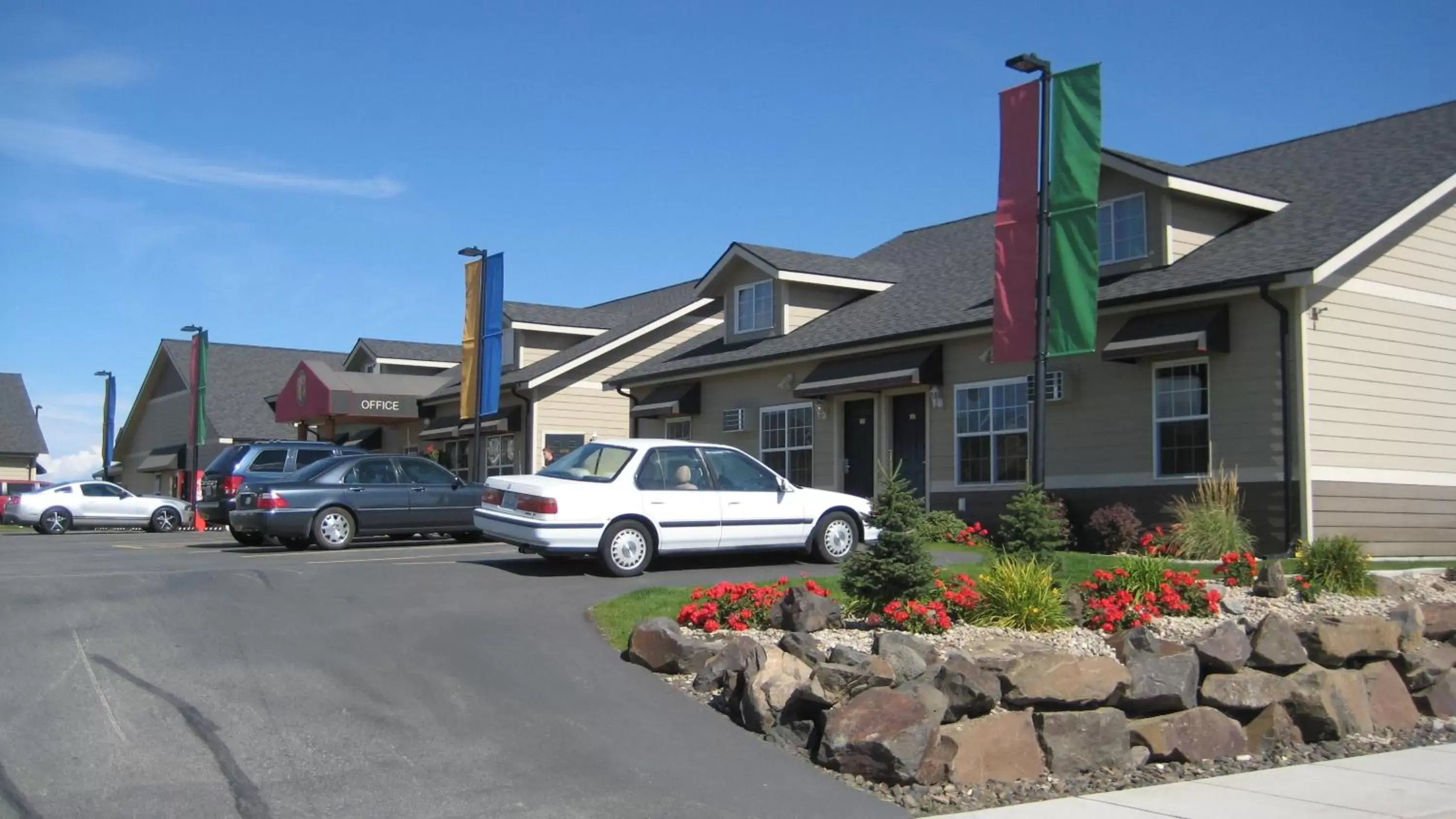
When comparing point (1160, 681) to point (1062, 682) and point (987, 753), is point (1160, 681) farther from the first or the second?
point (987, 753)

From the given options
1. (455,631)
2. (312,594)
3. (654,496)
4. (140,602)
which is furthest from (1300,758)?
(140,602)

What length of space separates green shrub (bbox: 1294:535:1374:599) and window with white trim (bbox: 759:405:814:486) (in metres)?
11.7

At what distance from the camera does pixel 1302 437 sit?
50.3 feet

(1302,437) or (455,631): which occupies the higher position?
(1302,437)

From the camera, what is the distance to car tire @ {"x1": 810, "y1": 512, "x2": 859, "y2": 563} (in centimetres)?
1484

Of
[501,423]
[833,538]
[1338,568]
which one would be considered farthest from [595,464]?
[501,423]

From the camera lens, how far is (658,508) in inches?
542

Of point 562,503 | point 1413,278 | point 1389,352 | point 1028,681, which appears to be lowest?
point 1028,681

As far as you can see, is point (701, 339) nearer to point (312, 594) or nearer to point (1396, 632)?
point (312, 594)

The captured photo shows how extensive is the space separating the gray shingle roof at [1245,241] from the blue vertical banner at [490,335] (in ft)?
11.1

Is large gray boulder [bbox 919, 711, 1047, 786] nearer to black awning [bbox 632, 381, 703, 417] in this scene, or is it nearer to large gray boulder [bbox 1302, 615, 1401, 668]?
large gray boulder [bbox 1302, 615, 1401, 668]

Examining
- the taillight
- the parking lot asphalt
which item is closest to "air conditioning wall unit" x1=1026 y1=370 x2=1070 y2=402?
the taillight

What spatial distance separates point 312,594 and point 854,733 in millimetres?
6028

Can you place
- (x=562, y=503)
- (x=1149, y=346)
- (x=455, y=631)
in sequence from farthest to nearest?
(x=1149, y=346) → (x=562, y=503) → (x=455, y=631)
